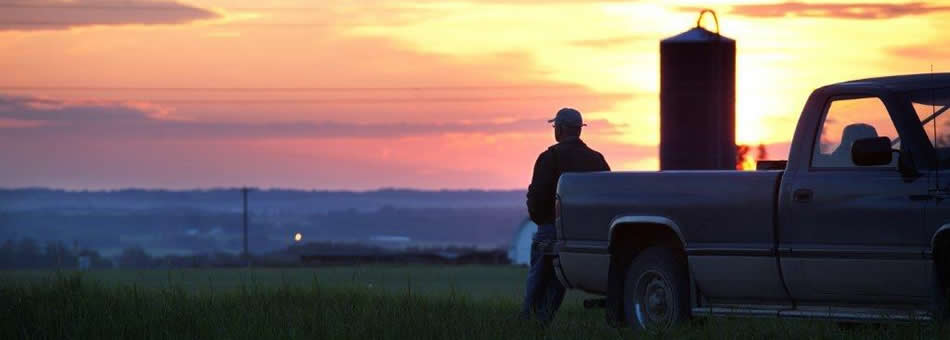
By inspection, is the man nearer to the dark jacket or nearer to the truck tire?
the dark jacket

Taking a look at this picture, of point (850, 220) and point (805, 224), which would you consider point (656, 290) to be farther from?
point (850, 220)

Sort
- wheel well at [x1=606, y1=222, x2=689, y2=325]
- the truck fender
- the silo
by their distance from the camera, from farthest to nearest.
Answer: the silo < wheel well at [x1=606, y1=222, x2=689, y2=325] < the truck fender

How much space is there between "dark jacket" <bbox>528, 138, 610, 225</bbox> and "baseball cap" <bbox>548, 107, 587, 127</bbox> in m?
0.16

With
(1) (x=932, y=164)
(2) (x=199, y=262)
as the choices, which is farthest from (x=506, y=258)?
(1) (x=932, y=164)

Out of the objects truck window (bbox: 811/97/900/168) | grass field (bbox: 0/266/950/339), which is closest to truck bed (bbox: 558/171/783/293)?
truck window (bbox: 811/97/900/168)

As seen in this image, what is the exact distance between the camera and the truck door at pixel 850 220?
11727mm

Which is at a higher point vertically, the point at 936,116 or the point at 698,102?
the point at 698,102

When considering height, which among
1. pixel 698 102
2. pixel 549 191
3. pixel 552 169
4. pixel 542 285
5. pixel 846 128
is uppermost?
pixel 698 102

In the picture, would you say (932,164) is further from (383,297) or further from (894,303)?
(383,297)

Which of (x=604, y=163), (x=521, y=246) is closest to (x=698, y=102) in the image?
(x=604, y=163)

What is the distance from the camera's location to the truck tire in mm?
13586

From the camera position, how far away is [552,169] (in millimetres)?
14852

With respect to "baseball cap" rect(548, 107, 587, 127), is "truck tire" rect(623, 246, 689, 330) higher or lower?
lower

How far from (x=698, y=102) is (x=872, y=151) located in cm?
2824
